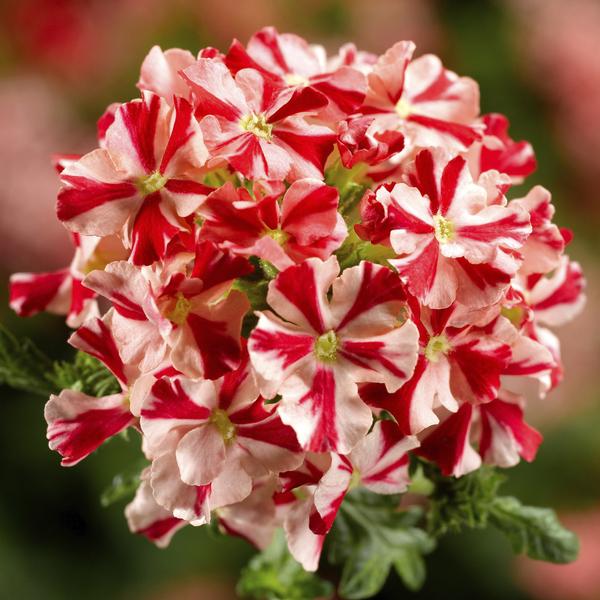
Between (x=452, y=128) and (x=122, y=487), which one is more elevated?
(x=452, y=128)

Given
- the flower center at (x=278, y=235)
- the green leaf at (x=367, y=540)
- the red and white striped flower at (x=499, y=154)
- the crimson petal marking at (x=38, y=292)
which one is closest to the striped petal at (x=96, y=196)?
the flower center at (x=278, y=235)

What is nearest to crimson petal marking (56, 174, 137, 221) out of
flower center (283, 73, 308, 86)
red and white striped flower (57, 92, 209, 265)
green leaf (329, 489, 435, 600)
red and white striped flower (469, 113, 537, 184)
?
red and white striped flower (57, 92, 209, 265)

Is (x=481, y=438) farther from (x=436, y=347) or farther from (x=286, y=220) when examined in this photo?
(x=286, y=220)

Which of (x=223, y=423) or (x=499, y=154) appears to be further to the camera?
(x=499, y=154)

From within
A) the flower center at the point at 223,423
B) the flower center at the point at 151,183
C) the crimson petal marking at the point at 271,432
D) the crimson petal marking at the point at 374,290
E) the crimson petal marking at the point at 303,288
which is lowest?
the flower center at the point at 223,423

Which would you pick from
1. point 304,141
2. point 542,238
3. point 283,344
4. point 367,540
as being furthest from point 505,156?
point 367,540

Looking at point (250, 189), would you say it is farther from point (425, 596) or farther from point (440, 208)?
point (425, 596)

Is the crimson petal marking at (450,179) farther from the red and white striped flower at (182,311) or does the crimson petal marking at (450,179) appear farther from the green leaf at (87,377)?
the green leaf at (87,377)
